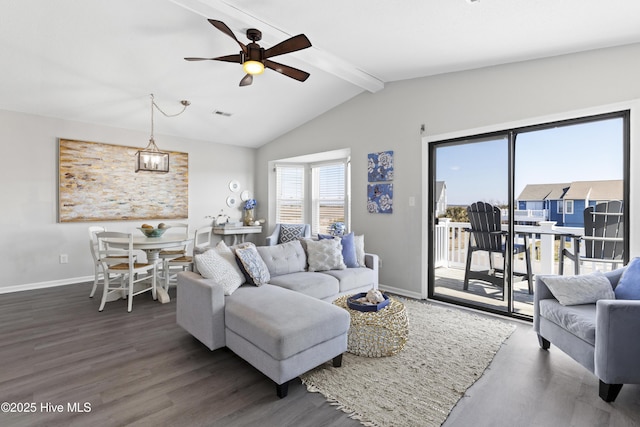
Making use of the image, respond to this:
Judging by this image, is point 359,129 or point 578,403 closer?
point 578,403

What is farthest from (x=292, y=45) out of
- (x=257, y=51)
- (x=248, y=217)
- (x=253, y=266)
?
(x=248, y=217)

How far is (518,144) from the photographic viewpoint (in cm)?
337

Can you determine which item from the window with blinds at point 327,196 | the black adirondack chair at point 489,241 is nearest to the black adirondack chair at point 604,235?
the black adirondack chair at point 489,241

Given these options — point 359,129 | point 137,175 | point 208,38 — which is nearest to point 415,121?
point 359,129

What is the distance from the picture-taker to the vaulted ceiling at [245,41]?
2.48m

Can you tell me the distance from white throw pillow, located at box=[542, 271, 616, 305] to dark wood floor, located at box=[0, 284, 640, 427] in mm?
507

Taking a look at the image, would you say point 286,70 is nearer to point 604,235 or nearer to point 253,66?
point 253,66

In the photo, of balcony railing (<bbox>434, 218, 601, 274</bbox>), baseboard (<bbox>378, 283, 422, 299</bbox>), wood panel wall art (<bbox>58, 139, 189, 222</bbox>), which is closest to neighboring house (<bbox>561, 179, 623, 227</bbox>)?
balcony railing (<bbox>434, 218, 601, 274</bbox>)

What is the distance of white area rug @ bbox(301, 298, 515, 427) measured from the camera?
5.98ft

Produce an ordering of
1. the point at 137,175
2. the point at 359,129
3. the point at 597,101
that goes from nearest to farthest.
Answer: the point at 597,101 < the point at 359,129 < the point at 137,175

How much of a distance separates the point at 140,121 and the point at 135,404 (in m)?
4.32

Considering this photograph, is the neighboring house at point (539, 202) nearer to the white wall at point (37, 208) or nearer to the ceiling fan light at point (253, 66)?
the ceiling fan light at point (253, 66)

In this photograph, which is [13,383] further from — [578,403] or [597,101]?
[597,101]

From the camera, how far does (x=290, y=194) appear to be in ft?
21.2
